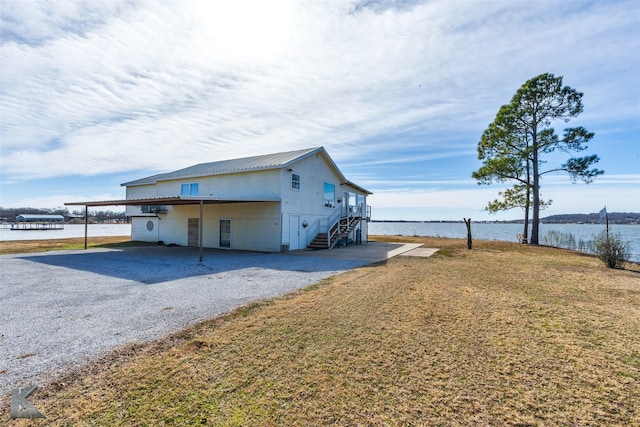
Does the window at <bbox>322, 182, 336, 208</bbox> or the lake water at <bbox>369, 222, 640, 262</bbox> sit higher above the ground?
the window at <bbox>322, 182, 336, 208</bbox>

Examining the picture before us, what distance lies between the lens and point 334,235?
18.5 m

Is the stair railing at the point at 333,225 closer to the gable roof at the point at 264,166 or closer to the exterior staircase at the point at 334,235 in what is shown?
the exterior staircase at the point at 334,235

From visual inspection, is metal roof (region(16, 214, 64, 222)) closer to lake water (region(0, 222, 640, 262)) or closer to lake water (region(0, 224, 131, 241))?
lake water (region(0, 222, 640, 262))

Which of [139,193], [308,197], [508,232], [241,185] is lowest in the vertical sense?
[508,232]

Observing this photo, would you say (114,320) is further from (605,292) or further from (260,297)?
(605,292)

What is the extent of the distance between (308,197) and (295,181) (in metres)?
1.46

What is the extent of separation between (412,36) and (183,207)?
51.1ft

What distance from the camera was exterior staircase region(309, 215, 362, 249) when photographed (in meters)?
17.6

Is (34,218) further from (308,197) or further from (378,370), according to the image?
(378,370)

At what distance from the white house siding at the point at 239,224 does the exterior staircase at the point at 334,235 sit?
9.10ft

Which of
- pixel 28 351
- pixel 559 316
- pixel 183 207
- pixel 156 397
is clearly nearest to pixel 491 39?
pixel 559 316

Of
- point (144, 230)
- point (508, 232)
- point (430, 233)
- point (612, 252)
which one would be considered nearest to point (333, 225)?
point (612, 252)

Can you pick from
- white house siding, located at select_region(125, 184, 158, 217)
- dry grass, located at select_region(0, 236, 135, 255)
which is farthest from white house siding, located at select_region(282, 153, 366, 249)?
dry grass, located at select_region(0, 236, 135, 255)

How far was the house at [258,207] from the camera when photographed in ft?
51.5
